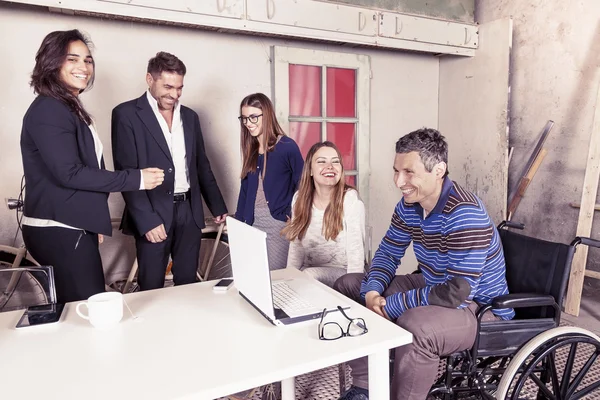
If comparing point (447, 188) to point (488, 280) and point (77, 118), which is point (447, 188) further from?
point (77, 118)

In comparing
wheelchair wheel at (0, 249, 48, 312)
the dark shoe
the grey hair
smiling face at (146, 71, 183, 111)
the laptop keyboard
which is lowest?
the dark shoe

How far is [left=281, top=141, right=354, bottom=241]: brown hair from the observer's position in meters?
2.24

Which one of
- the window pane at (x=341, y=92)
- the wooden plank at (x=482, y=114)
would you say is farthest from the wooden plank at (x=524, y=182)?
the window pane at (x=341, y=92)

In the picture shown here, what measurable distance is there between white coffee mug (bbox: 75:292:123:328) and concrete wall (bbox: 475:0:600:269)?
3314mm

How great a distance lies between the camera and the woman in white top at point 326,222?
2215 mm

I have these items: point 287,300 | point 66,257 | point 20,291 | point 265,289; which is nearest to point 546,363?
point 287,300

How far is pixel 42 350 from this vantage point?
47.0 inches

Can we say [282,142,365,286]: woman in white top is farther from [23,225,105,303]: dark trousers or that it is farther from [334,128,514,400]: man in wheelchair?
[23,225,105,303]: dark trousers

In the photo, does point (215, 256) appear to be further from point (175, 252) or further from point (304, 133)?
point (304, 133)

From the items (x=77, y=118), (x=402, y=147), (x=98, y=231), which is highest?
(x=77, y=118)

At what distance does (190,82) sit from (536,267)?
240 centimetres

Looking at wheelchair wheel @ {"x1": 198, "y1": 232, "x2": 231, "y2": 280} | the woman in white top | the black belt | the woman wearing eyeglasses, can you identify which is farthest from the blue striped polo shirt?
wheelchair wheel @ {"x1": 198, "y1": 232, "x2": 231, "y2": 280}

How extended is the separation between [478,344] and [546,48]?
285 cm

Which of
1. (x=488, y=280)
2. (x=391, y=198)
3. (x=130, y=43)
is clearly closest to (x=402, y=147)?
(x=488, y=280)
